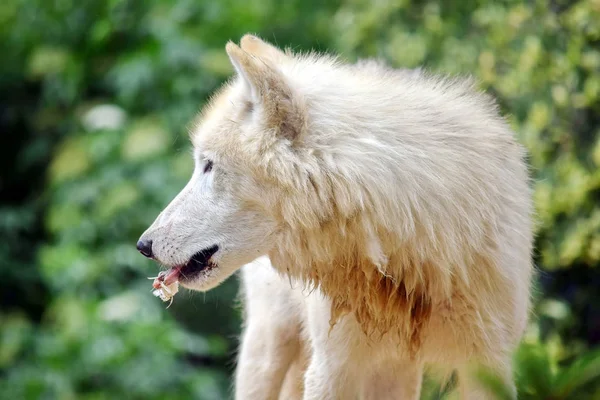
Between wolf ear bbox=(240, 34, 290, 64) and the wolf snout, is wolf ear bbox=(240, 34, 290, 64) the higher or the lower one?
the higher one

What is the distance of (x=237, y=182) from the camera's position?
321 cm

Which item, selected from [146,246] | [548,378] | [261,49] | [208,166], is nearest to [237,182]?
[208,166]

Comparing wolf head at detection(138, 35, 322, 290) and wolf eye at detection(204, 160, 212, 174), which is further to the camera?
wolf eye at detection(204, 160, 212, 174)

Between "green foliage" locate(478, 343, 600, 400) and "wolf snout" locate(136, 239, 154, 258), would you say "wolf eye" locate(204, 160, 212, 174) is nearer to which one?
"wolf snout" locate(136, 239, 154, 258)

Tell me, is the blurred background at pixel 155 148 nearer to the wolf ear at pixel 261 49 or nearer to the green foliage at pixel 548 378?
the wolf ear at pixel 261 49

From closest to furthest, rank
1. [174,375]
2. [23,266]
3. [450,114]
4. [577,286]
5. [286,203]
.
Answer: [286,203] < [450,114] < [577,286] < [174,375] < [23,266]

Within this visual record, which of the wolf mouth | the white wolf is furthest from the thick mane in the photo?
the wolf mouth

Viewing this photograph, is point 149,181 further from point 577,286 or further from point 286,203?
point 286,203

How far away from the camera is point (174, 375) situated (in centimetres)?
779

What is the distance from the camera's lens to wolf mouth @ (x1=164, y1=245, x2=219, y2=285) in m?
3.30

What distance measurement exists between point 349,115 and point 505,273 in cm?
81

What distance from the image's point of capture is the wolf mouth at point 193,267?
3301 millimetres

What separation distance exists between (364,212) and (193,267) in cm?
67

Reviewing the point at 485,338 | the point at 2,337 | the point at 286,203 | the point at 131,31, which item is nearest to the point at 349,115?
the point at 286,203
